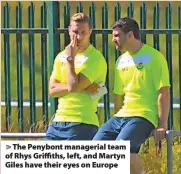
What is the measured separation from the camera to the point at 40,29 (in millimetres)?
7402

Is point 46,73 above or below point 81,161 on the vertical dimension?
above

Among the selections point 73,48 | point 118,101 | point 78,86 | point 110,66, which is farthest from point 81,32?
point 110,66

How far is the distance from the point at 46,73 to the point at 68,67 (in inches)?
50.7

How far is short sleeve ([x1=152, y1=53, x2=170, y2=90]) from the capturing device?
5.87 meters

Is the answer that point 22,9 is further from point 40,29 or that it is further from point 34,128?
point 34,128

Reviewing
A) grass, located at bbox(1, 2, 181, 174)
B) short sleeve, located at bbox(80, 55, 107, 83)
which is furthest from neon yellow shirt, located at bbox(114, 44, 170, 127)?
grass, located at bbox(1, 2, 181, 174)

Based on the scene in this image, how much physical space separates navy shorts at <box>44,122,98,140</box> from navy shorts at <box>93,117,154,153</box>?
0.16 m

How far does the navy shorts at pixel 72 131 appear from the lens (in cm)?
610

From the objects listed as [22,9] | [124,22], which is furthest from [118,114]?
[22,9]

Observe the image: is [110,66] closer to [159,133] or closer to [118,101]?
[118,101]

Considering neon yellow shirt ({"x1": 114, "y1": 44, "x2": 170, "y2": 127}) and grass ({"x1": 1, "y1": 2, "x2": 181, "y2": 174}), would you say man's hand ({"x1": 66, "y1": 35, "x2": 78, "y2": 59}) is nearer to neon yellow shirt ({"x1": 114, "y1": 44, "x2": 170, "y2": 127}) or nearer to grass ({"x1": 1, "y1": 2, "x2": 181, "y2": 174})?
neon yellow shirt ({"x1": 114, "y1": 44, "x2": 170, "y2": 127})

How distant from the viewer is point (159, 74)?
5906 mm

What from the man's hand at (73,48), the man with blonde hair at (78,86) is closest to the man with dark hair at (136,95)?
the man with blonde hair at (78,86)

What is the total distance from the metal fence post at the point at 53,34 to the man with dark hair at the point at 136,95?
1116mm
